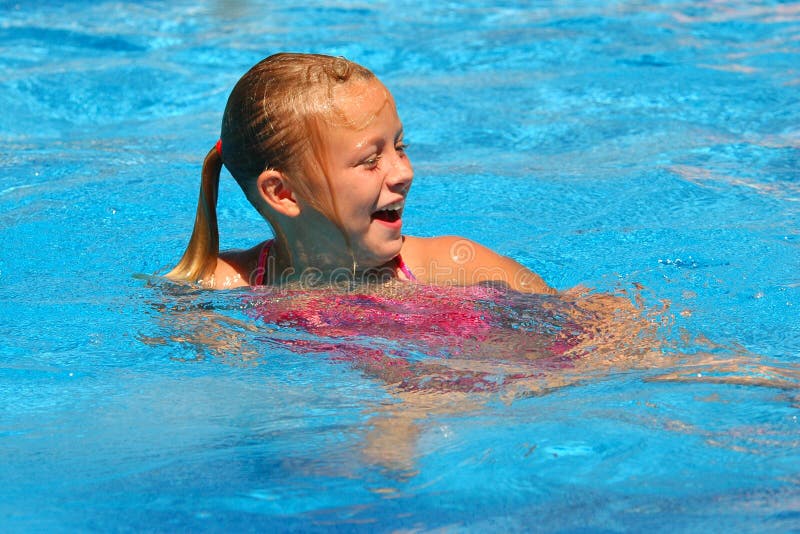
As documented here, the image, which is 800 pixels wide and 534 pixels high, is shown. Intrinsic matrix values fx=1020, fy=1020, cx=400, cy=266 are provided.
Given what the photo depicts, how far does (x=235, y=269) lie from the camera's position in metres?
3.97

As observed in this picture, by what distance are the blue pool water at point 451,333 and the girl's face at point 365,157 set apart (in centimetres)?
39

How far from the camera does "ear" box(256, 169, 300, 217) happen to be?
3541 millimetres

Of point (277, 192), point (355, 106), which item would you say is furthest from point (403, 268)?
point (355, 106)

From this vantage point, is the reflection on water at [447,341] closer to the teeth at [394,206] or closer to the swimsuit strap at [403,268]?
the swimsuit strap at [403,268]

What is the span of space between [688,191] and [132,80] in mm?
4153

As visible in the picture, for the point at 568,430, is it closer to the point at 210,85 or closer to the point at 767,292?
the point at 767,292

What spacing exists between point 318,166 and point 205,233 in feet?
2.00

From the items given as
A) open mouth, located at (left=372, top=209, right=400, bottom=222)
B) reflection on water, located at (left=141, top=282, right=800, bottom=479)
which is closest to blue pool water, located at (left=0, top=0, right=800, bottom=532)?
reflection on water, located at (left=141, top=282, right=800, bottom=479)

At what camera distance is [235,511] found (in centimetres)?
251

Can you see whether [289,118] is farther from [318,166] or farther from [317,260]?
[317,260]

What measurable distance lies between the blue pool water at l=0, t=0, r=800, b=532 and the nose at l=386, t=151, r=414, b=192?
46 cm

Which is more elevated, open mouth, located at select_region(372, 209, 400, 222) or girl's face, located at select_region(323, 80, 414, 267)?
girl's face, located at select_region(323, 80, 414, 267)

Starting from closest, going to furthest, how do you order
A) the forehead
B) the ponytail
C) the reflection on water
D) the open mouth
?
the reflection on water, the forehead, the open mouth, the ponytail

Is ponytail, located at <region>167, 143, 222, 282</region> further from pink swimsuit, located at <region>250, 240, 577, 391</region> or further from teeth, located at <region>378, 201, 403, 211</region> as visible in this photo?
teeth, located at <region>378, 201, 403, 211</region>
